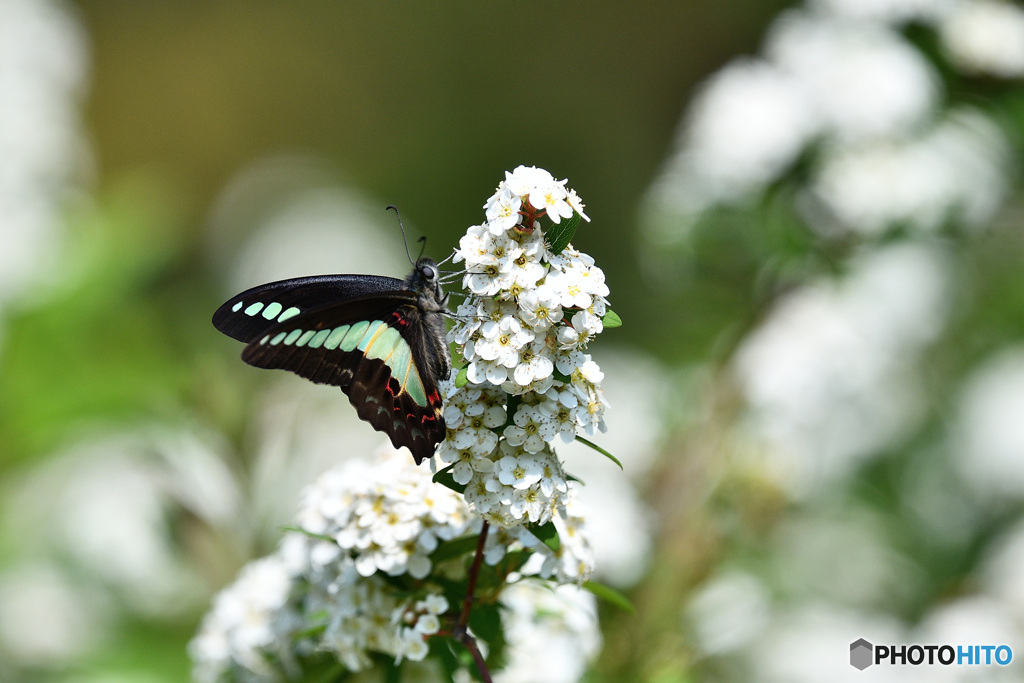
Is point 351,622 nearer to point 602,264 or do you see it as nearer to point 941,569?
point 941,569

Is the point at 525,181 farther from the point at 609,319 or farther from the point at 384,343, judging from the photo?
the point at 384,343

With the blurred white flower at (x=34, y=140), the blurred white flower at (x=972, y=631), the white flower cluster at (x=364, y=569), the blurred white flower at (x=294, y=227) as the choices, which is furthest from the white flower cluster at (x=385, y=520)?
the blurred white flower at (x=294, y=227)

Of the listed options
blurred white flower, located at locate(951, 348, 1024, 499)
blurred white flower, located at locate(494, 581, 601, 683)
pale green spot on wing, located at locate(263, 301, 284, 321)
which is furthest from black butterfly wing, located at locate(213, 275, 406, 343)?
blurred white flower, located at locate(951, 348, 1024, 499)

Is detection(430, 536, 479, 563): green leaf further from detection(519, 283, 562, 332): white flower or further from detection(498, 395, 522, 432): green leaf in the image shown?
detection(519, 283, 562, 332): white flower

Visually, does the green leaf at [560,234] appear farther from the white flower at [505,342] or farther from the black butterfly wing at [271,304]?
the black butterfly wing at [271,304]

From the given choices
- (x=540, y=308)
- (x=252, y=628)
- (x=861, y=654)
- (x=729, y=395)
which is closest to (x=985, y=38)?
(x=729, y=395)

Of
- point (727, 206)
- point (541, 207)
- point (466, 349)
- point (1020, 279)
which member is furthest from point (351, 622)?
point (1020, 279)

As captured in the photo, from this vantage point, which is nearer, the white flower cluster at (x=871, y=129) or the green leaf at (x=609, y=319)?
the green leaf at (x=609, y=319)
